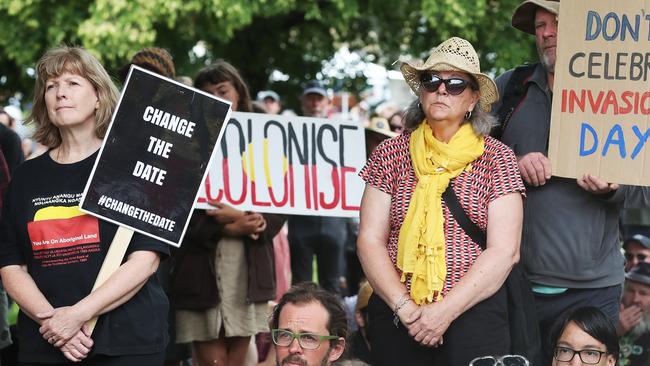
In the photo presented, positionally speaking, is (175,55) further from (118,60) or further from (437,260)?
(437,260)

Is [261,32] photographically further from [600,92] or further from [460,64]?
[460,64]

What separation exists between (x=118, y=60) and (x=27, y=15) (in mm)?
1161

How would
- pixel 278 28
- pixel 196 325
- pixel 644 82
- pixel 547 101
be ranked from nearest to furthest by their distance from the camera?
pixel 644 82
pixel 547 101
pixel 196 325
pixel 278 28

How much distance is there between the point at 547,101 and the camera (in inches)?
212

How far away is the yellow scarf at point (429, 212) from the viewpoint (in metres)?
4.68

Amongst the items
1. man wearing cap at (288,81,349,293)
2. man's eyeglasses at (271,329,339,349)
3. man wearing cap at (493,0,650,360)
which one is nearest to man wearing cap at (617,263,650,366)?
man wearing cap at (493,0,650,360)

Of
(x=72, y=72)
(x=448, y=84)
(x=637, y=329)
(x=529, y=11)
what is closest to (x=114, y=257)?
(x=72, y=72)

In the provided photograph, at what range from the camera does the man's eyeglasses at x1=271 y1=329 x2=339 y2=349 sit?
4516 mm

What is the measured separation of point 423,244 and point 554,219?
840mm

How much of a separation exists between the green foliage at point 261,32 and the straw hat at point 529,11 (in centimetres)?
737

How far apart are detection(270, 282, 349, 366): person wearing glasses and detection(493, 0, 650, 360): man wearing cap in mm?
1071

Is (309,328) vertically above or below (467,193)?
below

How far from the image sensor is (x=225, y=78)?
664cm

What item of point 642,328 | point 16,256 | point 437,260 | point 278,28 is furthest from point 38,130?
point 278,28
